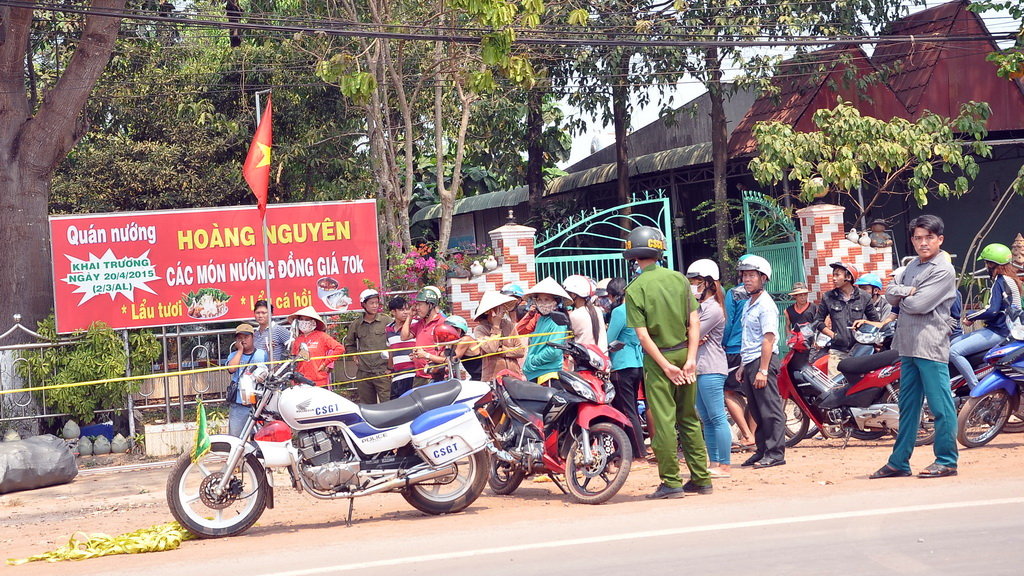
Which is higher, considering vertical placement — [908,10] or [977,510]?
[908,10]

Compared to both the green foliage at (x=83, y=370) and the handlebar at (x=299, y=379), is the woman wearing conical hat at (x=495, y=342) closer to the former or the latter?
the handlebar at (x=299, y=379)

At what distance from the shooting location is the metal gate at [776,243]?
1538 centimetres

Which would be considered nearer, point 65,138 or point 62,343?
point 62,343

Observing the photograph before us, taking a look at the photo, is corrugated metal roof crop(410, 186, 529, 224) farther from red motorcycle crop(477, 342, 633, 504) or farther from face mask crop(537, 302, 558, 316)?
red motorcycle crop(477, 342, 633, 504)

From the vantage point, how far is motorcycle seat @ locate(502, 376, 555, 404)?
769cm

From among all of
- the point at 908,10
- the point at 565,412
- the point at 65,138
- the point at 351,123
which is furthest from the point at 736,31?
the point at 565,412

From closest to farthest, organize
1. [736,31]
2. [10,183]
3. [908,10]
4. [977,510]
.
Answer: [977,510], [10,183], [736,31], [908,10]

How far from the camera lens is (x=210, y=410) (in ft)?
41.8

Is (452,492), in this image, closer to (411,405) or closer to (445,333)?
(411,405)

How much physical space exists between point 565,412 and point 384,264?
817cm

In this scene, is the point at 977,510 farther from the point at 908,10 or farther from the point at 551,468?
the point at 908,10

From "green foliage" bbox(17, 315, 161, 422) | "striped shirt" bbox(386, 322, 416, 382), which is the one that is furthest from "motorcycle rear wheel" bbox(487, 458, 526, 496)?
"green foliage" bbox(17, 315, 161, 422)

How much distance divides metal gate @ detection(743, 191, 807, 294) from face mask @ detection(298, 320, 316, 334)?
7.64 metres

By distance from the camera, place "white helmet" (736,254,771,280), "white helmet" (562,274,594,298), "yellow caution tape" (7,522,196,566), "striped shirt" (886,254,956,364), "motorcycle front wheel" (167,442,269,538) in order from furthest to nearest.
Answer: "white helmet" (562,274,594,298) < "white helmet" (736,254,771,280) < "striped shirt" (886,254,956,364) < "motorcycle front wheel" (167,442,269,538) < "yellow caution tape" (7,522,196,566)
